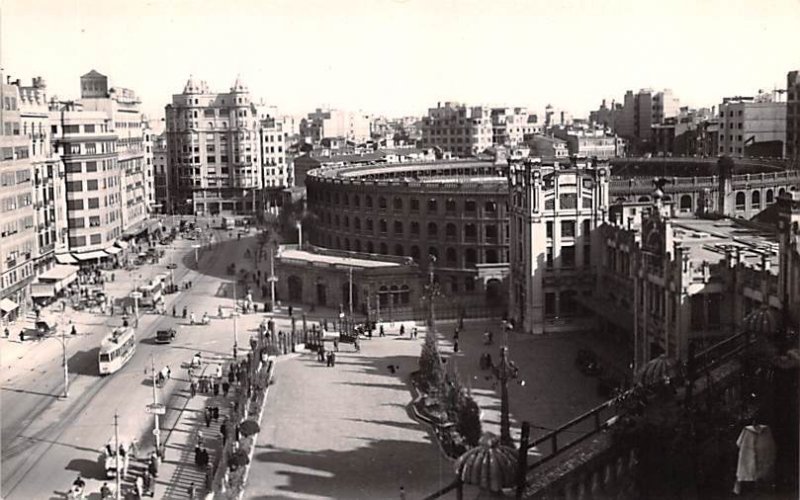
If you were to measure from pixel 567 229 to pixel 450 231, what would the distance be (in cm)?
2365

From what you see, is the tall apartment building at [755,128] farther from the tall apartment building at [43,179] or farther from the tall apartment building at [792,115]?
the tall apartment building at [43,179]

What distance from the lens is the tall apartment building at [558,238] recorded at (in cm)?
7269

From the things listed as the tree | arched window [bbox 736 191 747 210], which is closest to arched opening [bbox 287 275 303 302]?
the tree

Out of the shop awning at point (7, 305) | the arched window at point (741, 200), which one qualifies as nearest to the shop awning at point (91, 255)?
the shop awning at point (7, 305)

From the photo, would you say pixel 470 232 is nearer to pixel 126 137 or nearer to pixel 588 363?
pixel 588 363

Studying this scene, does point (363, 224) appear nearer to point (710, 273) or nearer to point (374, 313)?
point (374, 313)

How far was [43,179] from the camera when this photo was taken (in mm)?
102062

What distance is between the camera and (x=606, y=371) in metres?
60.2

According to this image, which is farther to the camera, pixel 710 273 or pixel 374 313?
pixel 374 313

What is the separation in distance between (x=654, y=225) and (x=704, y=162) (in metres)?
74.9

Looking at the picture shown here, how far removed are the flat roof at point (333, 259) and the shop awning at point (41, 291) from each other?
68.3 feet

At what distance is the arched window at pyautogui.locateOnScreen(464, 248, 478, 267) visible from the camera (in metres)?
94.8

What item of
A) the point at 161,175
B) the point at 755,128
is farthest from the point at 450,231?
the point at 161,175

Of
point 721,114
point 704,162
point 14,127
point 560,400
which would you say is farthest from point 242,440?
point 721,114
